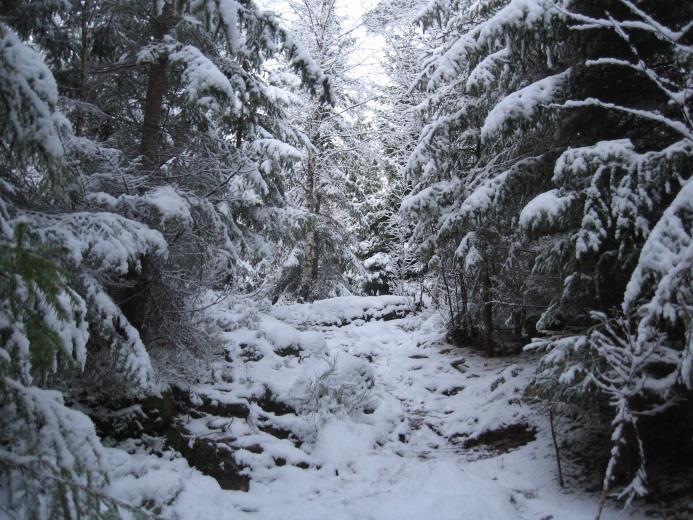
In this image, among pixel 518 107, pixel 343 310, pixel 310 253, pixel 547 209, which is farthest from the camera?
pixel 310 253

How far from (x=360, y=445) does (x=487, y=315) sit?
4.02 meters

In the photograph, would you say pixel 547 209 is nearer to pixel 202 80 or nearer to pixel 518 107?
pixel 518 107

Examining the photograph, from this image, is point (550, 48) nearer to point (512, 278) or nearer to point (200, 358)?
point (512, 278)

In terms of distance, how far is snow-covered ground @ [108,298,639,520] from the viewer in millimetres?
4246

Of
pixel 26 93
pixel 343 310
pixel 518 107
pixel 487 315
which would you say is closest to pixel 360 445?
pixel 487 315

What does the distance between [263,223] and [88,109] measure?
481 centimetres

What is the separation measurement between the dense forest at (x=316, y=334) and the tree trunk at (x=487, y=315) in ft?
0.21

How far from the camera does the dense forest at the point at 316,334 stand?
2734 mm

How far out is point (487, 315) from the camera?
346 inches

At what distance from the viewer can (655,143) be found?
4707 mm

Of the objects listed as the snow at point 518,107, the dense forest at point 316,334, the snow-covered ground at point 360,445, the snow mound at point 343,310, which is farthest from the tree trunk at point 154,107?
the snow mound at point 343,310

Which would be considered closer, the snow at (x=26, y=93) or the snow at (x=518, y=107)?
the snow at (x=26, y=93)

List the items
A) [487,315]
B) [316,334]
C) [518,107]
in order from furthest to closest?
[487,315] → [316,334] → [518,107]

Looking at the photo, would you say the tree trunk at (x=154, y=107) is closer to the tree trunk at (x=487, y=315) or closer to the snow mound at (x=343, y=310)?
the tree trunk at (x=487, y=315)
